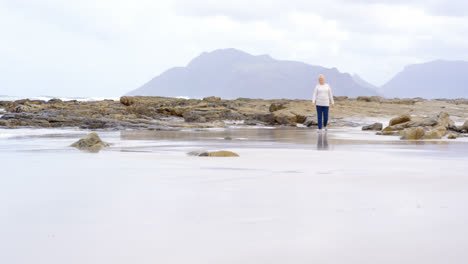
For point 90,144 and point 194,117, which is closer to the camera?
point 90,144

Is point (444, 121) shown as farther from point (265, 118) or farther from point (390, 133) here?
point (265, 118)

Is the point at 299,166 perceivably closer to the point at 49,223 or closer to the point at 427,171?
the point at 427,171

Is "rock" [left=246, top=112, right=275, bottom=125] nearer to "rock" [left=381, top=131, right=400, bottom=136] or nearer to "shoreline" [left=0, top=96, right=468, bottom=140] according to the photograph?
"shoreline" [left=0, top=96, right=468, bottom=140]

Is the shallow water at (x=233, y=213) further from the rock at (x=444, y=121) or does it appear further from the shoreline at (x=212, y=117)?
the rock at (x=444, y=121)

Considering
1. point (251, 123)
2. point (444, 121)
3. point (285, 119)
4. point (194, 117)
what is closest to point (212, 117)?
point (194, 117)

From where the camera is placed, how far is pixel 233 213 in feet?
8.87

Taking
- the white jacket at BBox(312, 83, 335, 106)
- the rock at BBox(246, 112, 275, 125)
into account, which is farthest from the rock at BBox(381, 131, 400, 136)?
the rock at BBox(246, 112, 275, 125)

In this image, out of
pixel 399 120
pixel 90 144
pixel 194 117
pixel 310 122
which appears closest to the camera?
pixel 90 144

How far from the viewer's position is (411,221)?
246cm

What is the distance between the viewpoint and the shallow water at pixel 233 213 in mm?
1992

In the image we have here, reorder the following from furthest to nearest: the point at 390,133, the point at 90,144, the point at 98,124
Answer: the point at 98,124
the point at 390,133
the point at 90,144

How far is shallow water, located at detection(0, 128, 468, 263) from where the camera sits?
1992 millimetres

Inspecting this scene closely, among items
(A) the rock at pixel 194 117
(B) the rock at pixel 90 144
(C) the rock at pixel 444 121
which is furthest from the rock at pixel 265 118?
(B) the rock at pixel 90 144

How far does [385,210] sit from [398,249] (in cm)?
74
